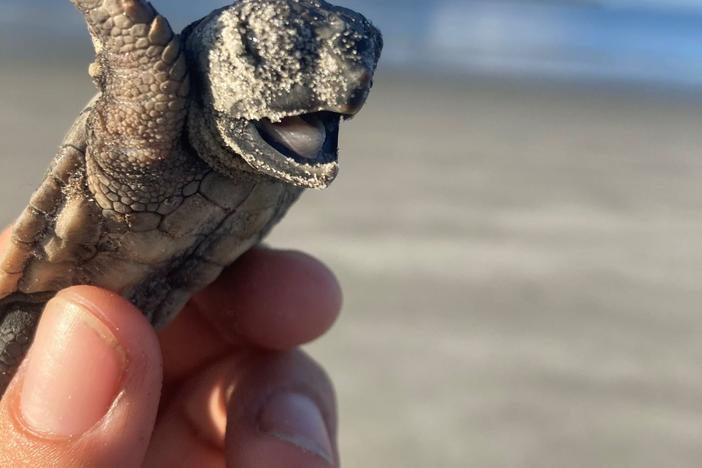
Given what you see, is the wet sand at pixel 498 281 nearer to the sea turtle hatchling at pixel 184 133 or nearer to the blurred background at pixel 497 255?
the blurred background at pixel 497 255

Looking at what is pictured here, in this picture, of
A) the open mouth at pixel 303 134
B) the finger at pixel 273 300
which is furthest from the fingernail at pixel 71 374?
the finger at pixel 273 300

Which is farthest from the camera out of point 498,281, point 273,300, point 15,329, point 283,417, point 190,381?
point 498,281

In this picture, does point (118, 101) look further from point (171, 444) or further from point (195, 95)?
point (171, 444)

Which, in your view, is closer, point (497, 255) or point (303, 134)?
point (303, 134)

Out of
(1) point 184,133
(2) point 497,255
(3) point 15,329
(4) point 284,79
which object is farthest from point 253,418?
(2) point 497,255

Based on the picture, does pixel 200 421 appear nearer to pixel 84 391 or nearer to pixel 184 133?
pixel 84 391
